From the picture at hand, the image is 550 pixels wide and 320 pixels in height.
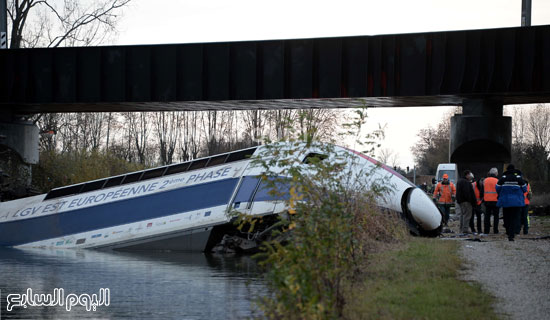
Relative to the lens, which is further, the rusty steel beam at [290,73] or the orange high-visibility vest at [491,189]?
the rusty steel beam at [290,73]

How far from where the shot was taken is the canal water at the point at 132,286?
12.7 meters

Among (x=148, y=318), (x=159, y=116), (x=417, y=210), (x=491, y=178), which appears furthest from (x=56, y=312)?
(x=159, y=116)

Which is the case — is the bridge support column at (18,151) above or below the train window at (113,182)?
above

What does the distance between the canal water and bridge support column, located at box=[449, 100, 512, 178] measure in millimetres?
12823

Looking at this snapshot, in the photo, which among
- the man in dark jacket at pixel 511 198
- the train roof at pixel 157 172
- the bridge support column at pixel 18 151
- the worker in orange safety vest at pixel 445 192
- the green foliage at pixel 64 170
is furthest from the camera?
the green foliage at pixel 64 170

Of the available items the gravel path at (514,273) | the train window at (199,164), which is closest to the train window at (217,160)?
the train window at (199,164)

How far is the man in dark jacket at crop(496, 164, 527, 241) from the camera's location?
23.3 m

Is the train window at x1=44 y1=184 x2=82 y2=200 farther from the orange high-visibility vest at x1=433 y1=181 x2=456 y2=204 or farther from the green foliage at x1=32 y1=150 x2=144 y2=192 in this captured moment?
the green foliage at x1=32 y1=150 x2=144 y2=192

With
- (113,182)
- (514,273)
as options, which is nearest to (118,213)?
(113,182)

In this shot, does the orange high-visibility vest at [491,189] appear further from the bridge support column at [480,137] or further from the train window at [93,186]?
the train window at [93,186]

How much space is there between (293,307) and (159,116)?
7425 centimetres

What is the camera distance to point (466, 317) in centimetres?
1017

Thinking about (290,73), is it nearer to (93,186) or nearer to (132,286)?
(93,186)

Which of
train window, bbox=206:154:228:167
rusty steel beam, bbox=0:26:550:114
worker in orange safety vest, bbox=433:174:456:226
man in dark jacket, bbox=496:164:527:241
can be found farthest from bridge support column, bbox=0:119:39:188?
A: man in dark jacket, bbox=496:164:527:241
